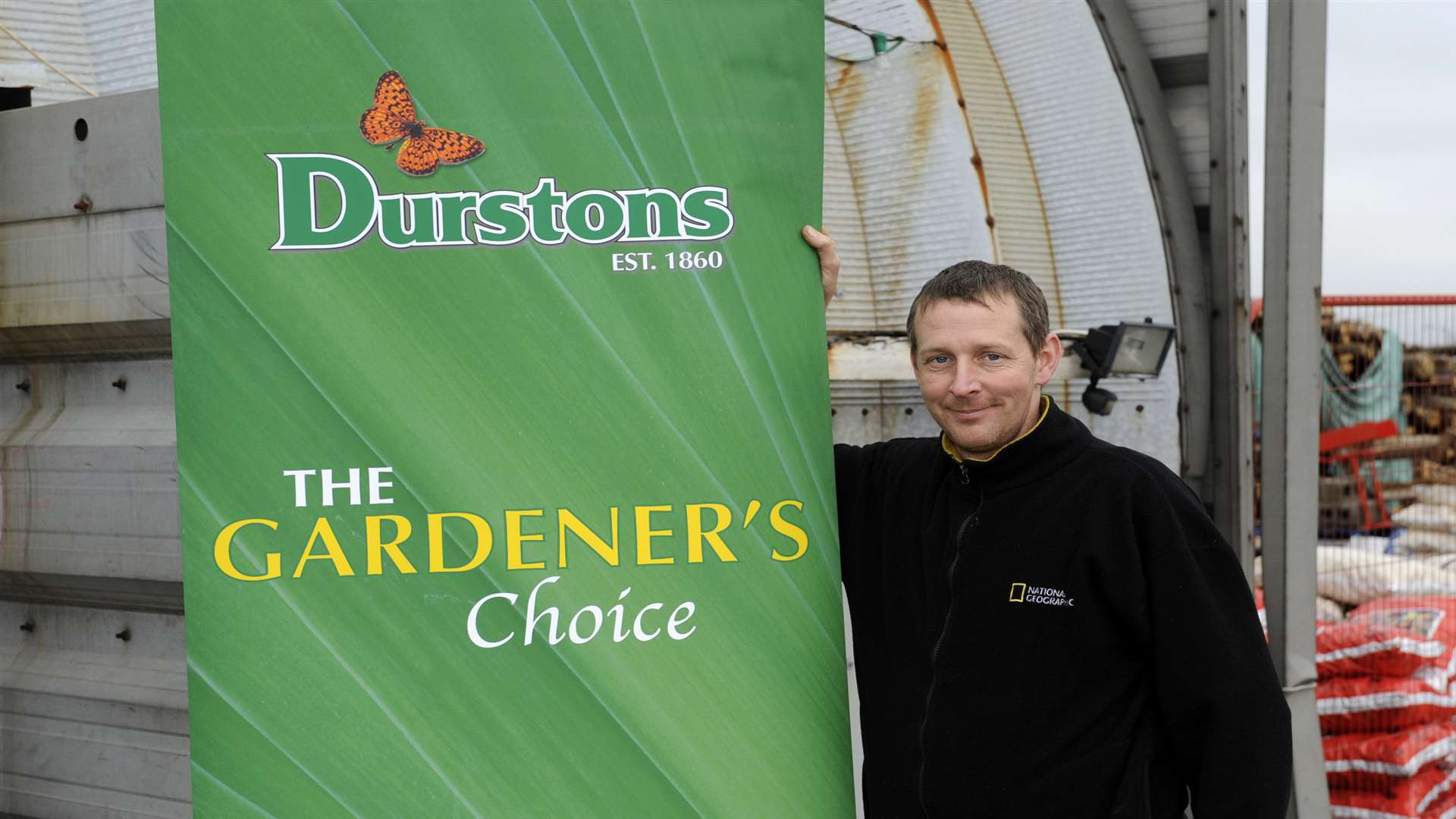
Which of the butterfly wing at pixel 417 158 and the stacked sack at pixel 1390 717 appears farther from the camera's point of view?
the stacked sack at pixel 1390 717

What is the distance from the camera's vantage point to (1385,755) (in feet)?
14.8

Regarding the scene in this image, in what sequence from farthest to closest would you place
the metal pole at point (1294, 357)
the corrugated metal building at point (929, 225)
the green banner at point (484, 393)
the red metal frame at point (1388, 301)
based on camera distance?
the red metal frame at point (1388, 301), the metal pole at point (1294, 357), the corrugated metal building at point (929, 225), the green banner at point (484, 393)

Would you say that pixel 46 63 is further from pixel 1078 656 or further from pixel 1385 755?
pixel 1385 755

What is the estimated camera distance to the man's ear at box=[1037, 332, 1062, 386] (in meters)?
1.80

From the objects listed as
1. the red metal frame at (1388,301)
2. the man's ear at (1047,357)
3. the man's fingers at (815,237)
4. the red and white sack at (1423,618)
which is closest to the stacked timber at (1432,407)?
the red metal frame at (1388,301)

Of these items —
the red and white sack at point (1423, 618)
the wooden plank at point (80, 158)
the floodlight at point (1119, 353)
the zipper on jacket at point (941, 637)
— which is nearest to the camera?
the zipper on jacket at point (941, 637)

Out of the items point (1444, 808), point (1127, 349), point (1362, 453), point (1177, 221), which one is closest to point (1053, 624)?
point (1127, 349)

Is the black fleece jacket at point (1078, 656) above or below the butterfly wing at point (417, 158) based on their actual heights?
below

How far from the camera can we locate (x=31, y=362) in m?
2.25

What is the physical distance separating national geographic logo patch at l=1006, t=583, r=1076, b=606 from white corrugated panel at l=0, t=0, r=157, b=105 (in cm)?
168

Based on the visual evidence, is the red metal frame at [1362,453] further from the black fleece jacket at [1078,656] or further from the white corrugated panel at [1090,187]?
the black fleece jacket at [1078,656]

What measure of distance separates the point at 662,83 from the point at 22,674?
5.22 feet

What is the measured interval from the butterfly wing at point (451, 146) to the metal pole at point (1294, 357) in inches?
71.8

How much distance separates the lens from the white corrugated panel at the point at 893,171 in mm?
→ 2527
